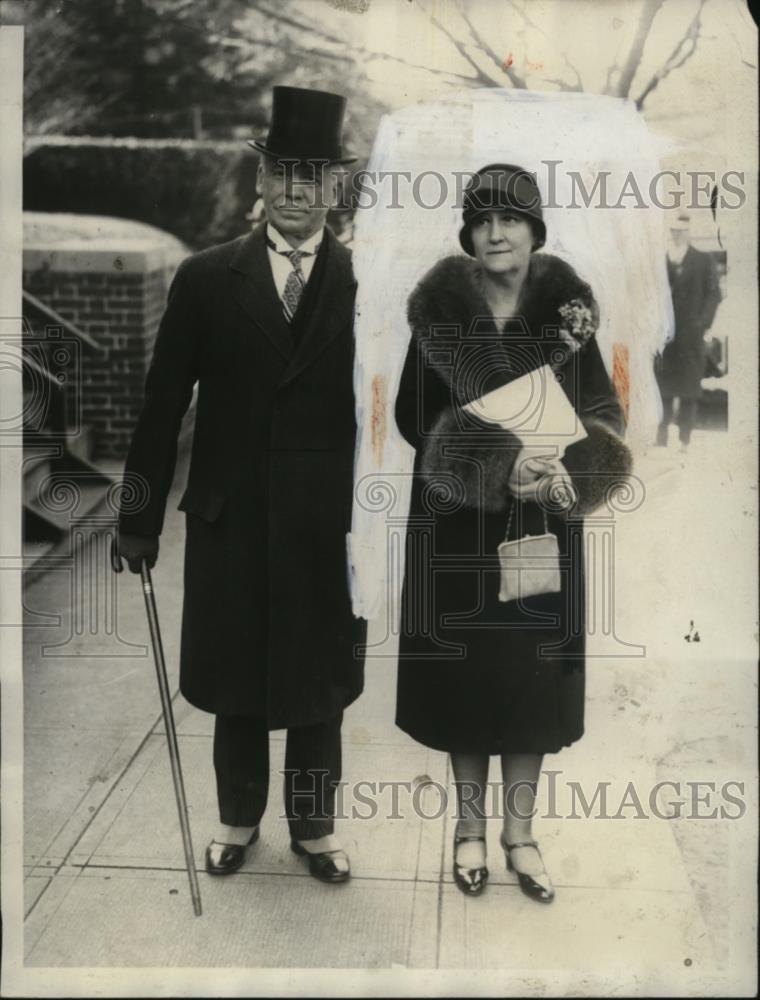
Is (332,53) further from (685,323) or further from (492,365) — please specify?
(685,323)

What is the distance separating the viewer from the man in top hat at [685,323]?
423 centimetres

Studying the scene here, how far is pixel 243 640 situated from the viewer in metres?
4.26

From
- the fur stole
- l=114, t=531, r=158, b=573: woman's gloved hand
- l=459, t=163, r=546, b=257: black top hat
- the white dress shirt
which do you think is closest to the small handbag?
the fur stole

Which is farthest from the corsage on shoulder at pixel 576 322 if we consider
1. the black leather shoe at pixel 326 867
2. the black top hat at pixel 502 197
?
the black leather shoe at pixel 326 867

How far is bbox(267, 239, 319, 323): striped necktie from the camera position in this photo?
415cm

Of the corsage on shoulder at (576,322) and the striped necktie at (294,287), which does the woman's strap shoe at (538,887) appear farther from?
the striped necktie at (294,287)

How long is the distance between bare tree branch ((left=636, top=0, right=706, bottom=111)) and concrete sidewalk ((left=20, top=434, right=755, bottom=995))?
43.9 inches

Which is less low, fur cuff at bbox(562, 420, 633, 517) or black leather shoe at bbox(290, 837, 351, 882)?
fur cuff at bbox(562, 420, 633, 517)

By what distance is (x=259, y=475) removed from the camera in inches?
165

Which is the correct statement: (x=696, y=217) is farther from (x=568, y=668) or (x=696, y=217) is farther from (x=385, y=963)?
(x=385, y=963)

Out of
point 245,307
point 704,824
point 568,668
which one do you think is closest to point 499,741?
point 568,668

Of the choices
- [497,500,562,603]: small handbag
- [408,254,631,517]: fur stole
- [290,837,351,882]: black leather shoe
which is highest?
[408,254,631,517]: fur stole

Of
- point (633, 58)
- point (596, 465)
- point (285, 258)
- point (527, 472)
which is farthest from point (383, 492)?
point (633, 58)

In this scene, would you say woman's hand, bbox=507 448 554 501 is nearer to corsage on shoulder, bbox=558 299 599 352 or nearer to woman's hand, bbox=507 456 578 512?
woman's hand, bbox=507 456 578 512
